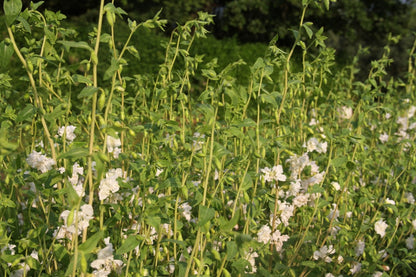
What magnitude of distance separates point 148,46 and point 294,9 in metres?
7.62

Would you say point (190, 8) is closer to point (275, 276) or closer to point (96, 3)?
point (96, 3)

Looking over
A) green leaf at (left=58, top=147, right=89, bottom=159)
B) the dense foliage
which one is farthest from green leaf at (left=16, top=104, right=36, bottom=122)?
the dense foliage

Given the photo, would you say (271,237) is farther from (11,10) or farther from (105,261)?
(11,10)

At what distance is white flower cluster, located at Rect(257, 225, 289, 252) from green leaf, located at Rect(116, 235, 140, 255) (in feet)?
2.35

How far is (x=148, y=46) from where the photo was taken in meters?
7.67

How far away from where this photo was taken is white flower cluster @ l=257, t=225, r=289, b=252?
2010mm

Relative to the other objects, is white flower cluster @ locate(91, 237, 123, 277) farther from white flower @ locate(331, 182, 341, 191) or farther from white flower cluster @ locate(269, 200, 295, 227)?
white flower @ locate(331, 182, 341, 191)

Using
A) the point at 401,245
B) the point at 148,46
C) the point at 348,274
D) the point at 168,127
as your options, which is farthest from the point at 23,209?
the point at 148,46

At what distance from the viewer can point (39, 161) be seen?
70.6 inches

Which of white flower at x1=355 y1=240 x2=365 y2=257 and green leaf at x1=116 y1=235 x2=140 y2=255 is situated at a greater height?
green leaf at x1=116 y1=235 x2=140 y2=255

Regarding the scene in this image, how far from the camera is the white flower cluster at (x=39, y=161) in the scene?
178cm

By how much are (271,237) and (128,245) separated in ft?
2.81

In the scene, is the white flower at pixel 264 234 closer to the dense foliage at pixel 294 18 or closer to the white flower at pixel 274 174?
the white flower at pixel 274 174

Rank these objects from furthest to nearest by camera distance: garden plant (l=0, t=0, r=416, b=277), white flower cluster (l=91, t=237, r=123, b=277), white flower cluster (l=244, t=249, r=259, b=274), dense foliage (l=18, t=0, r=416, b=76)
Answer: dense foliage (l=18, t=0, r=416, b=76)
white flower cluster (l=244, t=249, r=259, b=274)
white flower cluster (l=91, t=237, r=123, b=277)
garden plant (l=0, t=0, r=416, b=277)
